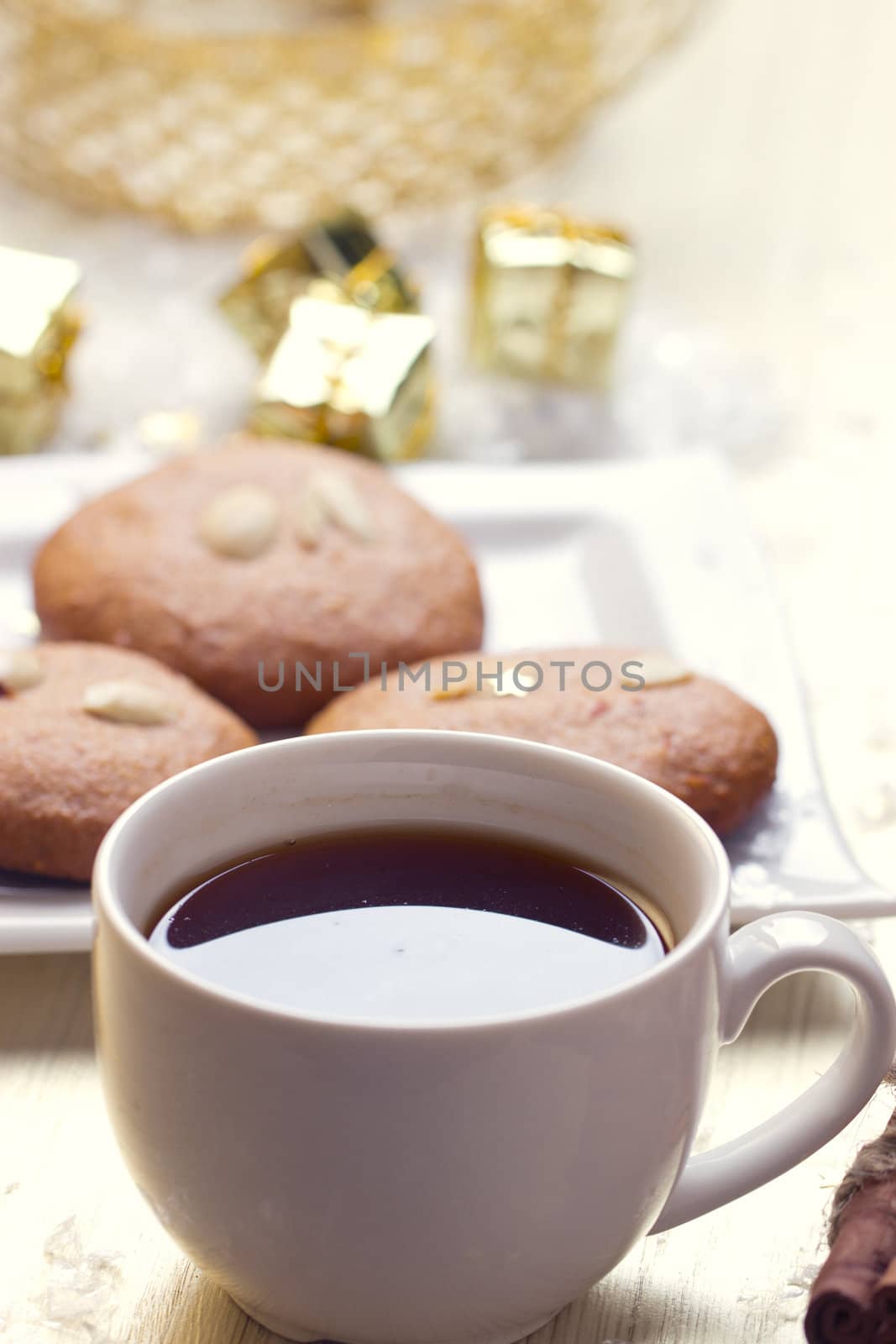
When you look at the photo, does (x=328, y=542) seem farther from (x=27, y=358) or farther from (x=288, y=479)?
(x=27, y=358)

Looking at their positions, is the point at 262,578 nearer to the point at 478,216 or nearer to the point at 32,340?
the point at 32,340

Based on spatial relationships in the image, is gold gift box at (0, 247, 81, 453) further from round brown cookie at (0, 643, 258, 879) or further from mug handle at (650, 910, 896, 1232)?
mug handle at (650, 910, 896, 1232)

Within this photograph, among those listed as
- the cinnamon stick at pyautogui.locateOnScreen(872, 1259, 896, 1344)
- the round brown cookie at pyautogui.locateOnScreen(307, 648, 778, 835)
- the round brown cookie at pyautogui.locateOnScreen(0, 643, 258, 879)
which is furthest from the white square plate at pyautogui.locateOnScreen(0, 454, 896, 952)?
the cinnamon stick at pyautogui.locateOnScreen(872, 1259, 896, 1344)

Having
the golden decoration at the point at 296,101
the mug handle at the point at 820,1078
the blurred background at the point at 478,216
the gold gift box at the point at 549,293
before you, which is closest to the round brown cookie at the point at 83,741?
the mug handle at the point at 820,1078

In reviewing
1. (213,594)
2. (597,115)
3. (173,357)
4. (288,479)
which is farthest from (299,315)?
(597,115)

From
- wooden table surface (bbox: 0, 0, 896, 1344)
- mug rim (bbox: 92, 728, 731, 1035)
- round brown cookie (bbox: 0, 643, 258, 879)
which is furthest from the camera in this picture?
round brown cookie (bbox: 0, 643, 258, 879)

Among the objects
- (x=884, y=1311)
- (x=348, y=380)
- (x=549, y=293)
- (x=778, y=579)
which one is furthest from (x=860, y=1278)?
(x=549, y=293)
